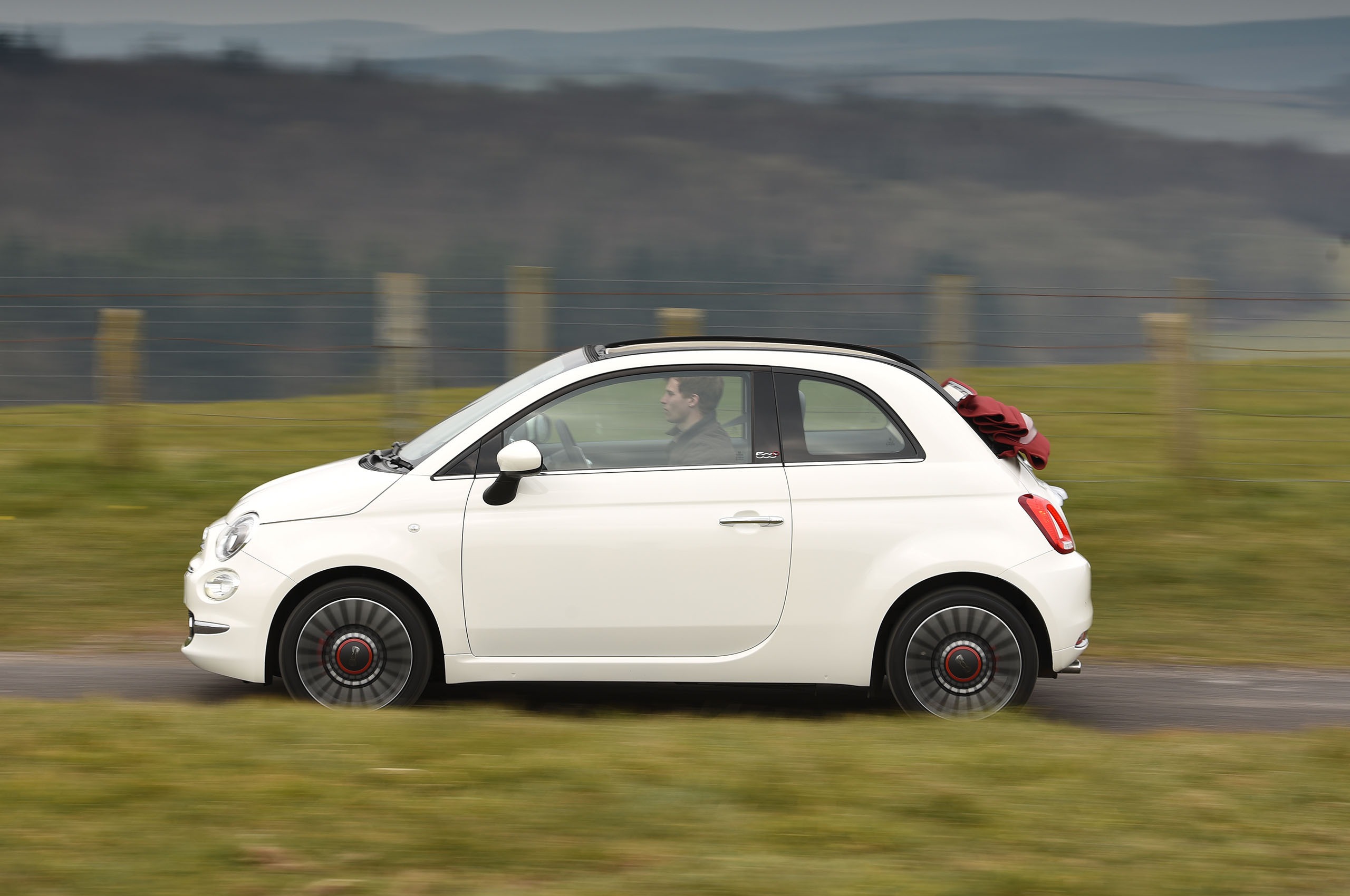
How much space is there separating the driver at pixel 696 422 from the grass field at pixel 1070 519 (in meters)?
2.92

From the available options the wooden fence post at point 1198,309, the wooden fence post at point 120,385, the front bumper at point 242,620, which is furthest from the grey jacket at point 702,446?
the wooden fence post at point 120,385

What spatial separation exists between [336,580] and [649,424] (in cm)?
141

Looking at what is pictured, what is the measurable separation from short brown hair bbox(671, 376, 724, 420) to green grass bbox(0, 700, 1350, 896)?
1.42m

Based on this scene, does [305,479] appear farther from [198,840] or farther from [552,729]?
[198,840]

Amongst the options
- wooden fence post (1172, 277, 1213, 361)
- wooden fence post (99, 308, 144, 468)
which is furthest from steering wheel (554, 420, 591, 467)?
wooden fence post (1172, 277, 1213, 361)

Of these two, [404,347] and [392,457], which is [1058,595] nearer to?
[392,457]

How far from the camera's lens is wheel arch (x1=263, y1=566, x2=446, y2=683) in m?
5.52

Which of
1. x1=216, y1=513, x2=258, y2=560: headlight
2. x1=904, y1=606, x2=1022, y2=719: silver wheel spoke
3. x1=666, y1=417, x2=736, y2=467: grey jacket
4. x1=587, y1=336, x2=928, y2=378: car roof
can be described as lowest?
x1=904, y1=606, x2=1022, y2=719: silver wheel spoke

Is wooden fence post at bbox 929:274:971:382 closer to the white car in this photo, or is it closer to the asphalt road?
the asphalt road

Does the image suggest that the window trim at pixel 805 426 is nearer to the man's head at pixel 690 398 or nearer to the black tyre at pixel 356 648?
the man's head at pixel 690 398

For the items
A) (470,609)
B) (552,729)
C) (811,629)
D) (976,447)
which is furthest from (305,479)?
(976,447)

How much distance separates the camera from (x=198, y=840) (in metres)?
3.66

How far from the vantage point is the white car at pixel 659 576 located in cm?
548

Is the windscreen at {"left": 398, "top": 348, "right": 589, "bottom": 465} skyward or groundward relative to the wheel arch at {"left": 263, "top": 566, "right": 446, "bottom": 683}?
skyward
